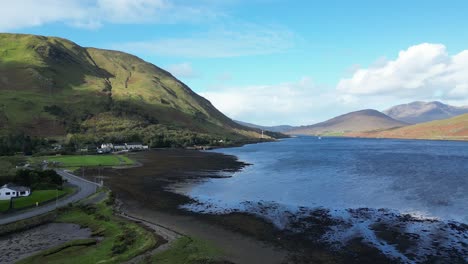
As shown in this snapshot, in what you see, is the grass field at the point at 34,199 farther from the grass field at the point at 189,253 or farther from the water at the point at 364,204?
the grass field at the point at 189,253

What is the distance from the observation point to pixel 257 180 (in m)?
105

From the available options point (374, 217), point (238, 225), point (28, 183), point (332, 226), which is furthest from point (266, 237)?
point (28, 183)

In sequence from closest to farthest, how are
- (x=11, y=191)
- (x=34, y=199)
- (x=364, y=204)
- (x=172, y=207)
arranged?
(x=34, y=199) < (x=11, y=191) < (x=172, y=207) < (x=364, y=204)

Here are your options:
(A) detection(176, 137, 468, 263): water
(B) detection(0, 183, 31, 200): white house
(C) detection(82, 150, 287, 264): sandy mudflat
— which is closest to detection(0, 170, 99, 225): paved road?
(C) detection(82, 150, 287, 264): sandy mudflat

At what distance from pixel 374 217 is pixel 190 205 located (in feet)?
107

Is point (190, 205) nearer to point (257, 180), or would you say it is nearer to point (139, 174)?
point (257, 180)

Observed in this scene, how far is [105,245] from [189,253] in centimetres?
1061

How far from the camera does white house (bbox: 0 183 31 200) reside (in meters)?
66.8

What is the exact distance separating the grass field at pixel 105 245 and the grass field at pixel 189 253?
108 inches

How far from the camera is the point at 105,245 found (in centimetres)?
4431

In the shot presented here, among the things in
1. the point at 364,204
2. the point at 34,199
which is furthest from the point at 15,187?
the point at 364,204

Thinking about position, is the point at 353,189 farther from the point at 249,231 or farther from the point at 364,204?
the point at 249,231

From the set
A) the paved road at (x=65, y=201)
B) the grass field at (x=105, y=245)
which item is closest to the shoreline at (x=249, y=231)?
the grass field at (x=105, y=245)

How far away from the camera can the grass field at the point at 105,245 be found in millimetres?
40125
